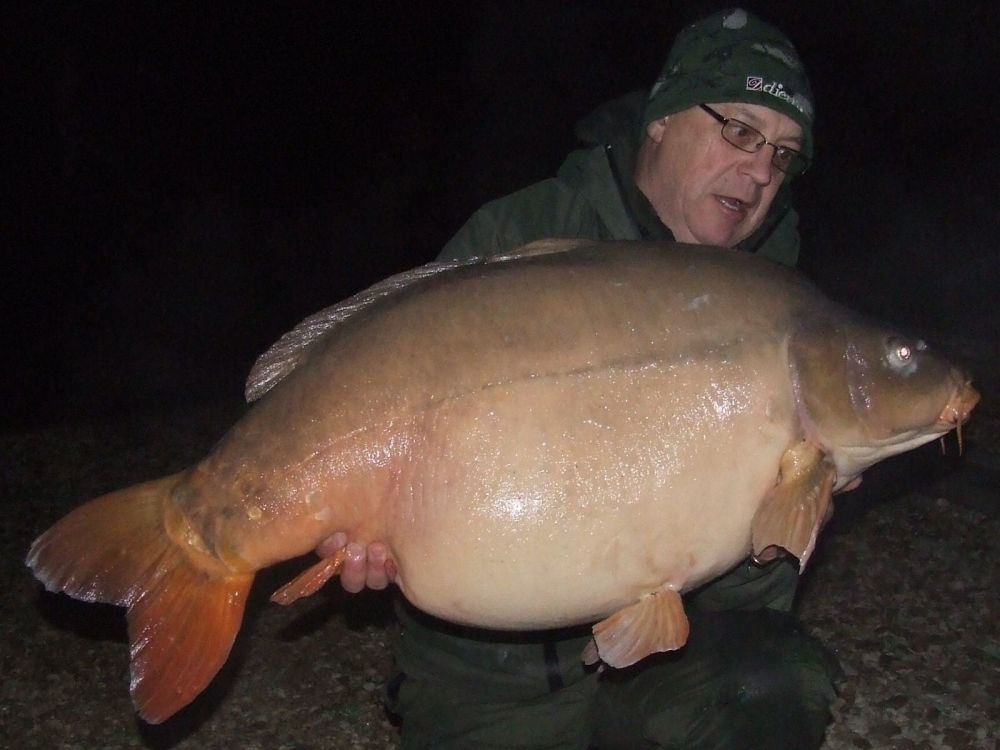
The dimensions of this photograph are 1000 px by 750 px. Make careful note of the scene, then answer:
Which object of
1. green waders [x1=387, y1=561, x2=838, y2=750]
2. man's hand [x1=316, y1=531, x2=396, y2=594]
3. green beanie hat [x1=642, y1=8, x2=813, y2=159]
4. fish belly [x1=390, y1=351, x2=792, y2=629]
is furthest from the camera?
green beanie hat [x1=642, y1=8, x2=813, y2=159]

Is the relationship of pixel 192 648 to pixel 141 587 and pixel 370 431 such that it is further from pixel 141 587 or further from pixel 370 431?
pixel 370 431

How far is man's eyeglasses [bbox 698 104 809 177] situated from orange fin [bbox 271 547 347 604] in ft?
4.20

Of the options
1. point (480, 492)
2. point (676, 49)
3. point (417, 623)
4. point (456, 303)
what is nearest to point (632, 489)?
point (480, 492)

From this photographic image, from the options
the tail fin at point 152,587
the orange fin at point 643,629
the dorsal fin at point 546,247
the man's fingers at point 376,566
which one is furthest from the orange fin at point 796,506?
the tail fin at point 152,587

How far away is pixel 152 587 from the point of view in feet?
4.90

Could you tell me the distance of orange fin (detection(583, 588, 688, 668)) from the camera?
146 cm

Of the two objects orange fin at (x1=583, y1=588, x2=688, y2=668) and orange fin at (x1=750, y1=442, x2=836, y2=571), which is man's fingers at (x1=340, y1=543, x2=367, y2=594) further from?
orange fin at (x1=750, y1=442, x2=836, y2=571)

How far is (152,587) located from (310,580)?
24 centimetres

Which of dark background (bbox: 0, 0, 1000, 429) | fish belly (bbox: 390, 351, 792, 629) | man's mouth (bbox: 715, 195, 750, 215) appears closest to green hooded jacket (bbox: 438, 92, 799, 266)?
man's mouth (bbox: 715, 195, 750, 215)

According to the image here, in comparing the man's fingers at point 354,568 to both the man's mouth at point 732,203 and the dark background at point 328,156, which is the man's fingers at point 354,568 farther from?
the dark background at point 328,156

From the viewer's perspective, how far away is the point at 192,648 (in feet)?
4.86

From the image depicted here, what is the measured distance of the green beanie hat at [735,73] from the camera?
2148mm

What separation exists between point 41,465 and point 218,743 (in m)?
1.96

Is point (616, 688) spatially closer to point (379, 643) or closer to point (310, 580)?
point (379, 643)
